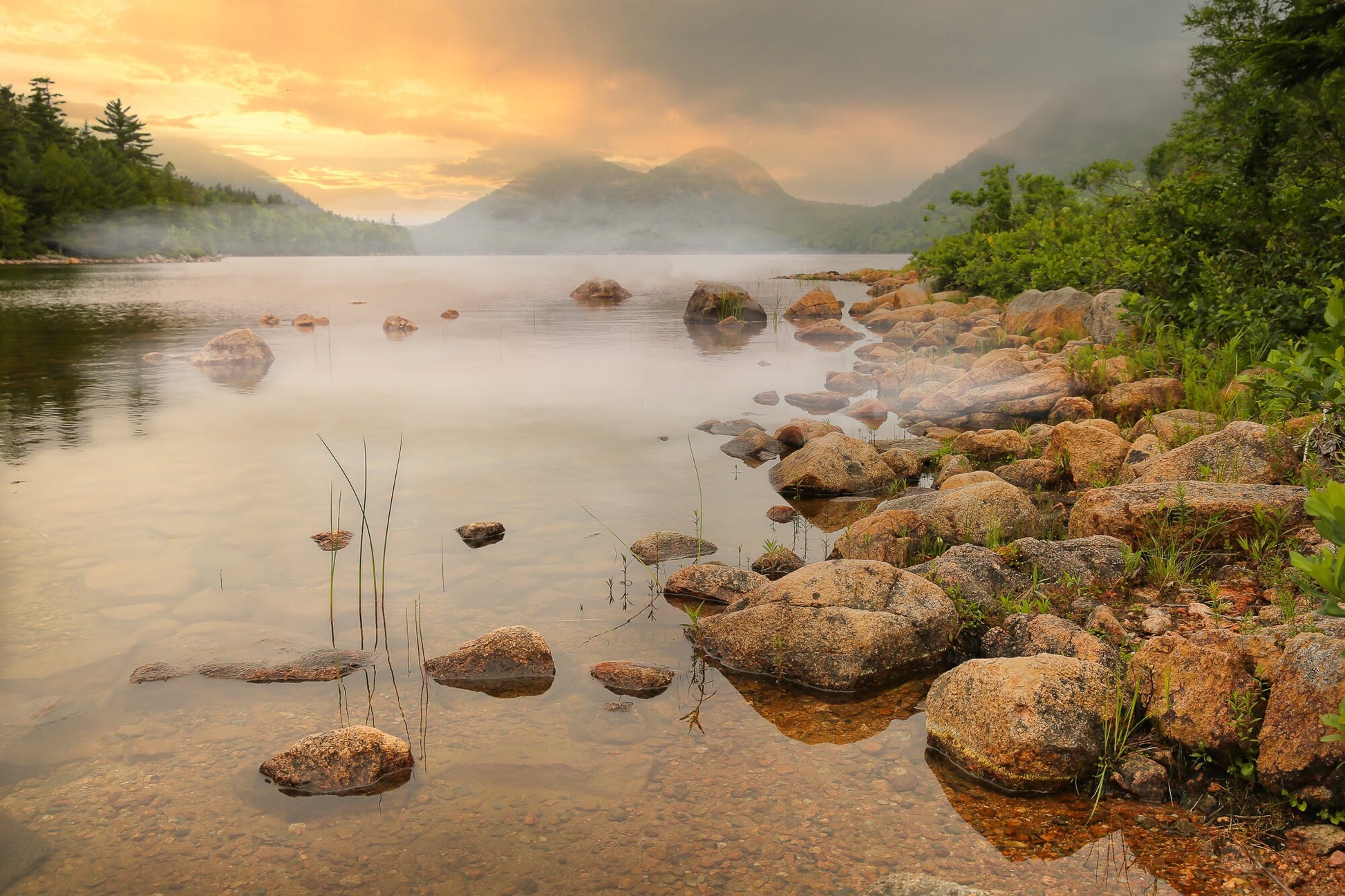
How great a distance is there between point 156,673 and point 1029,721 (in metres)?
5.76

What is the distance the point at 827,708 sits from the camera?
220 inches

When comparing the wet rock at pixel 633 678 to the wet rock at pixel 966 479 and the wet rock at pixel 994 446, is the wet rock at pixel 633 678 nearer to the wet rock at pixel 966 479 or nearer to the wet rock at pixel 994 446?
the wet rock at pixel 966 479

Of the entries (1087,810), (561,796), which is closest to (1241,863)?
(1087,810)

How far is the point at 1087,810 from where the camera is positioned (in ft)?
14.4

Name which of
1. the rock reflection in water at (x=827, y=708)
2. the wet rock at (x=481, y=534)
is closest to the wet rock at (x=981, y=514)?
the rock reflection in water at (x=827, y=708)

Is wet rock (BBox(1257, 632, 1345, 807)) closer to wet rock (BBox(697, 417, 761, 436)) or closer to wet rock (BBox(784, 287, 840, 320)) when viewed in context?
wet rock (BBox(697, 417, 761, 436))

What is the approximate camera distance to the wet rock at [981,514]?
7.63 m

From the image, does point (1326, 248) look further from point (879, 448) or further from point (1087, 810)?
point (1087, 810)

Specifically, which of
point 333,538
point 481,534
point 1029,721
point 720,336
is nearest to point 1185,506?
point 1029,721

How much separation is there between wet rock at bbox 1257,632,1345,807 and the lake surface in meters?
0.59

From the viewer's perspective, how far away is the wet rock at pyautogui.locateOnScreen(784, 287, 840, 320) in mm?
34438

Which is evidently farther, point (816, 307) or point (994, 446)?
point (816, 307)

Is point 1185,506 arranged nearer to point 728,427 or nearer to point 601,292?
point 728,427

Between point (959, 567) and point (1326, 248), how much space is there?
7.38m
